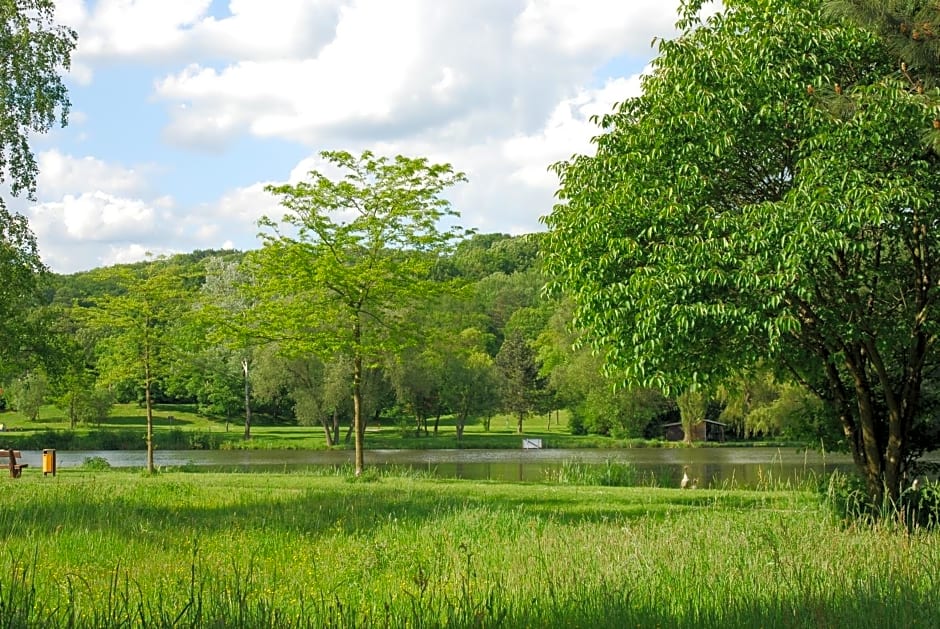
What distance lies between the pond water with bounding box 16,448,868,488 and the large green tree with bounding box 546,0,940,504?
40.0ft

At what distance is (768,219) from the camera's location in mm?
11000

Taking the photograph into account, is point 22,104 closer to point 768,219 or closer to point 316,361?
point 768,219

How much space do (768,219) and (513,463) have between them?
94.4ft

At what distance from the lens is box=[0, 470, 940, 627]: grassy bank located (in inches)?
233

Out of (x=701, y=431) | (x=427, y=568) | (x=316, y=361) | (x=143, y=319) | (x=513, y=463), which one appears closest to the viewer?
(x=427, y=568)

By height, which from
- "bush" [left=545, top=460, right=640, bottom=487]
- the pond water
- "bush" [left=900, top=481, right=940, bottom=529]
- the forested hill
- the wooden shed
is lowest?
the wooden shed

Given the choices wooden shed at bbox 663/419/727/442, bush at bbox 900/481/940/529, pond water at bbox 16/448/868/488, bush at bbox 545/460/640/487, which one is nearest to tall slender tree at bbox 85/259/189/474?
pond water at bbox 16/448/868/488

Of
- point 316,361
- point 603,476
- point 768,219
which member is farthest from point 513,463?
point 768,219

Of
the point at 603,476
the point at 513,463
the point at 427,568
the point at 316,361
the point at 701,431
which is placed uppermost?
the point at 316,361

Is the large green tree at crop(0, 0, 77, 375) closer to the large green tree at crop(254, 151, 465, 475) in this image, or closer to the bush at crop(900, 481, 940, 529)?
the large green tree at crop(254, 151, 465, 475)

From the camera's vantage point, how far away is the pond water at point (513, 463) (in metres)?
29.4

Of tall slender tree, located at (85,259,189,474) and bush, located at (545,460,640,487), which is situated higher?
tall slender tree, located at (85,259,189,474)

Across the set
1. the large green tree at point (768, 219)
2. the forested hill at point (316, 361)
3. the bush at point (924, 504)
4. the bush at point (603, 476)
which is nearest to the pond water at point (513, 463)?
the bush at point (603, 476)

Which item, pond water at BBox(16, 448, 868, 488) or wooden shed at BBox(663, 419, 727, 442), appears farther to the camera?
wooden shed at BBox(663, 419, 727, 442)
